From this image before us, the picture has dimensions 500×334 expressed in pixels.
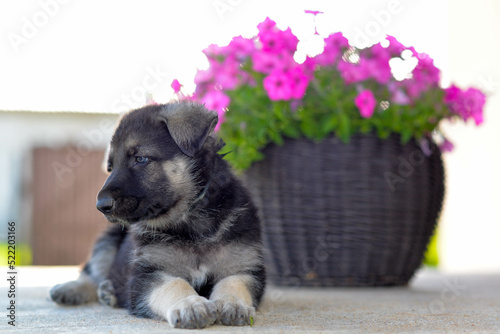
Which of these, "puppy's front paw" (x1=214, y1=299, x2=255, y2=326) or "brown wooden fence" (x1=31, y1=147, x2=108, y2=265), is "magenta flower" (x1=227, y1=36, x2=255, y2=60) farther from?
"brown wooden fence" (x1=31, y1=147, x2=108, y2=265)

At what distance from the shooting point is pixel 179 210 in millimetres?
2559

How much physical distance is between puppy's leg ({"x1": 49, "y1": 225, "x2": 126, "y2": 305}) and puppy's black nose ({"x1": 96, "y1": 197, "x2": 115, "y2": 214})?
963mm

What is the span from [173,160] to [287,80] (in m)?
1.14

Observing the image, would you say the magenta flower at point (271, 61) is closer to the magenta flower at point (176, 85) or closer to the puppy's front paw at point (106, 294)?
the magenta flower at point (176, 85)

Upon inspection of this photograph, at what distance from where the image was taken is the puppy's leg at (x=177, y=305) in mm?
1973

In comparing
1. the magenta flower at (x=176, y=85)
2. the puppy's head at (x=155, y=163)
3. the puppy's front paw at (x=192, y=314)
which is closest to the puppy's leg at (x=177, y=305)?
the puppy's front paw at (x=192, y=314)

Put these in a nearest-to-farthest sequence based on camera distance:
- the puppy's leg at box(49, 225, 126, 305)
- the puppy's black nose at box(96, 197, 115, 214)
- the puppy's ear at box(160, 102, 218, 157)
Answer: the puppy's black nose at box(96, 197, 115, 214) → the puppy's ear at box(160, 102, 218, 157) → the puppy's leg at box(49, 225, 126, 305)

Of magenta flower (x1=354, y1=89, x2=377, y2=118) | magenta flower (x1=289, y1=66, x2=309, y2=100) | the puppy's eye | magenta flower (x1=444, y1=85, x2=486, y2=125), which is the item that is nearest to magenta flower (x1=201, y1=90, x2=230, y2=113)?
magenta flower (x1=289, y1=66, x2=309, y2=100)

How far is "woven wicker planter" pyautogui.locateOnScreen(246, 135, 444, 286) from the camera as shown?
11.9ft

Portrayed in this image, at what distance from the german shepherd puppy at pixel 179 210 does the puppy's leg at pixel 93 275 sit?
547 mm

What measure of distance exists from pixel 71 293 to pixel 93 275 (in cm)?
32

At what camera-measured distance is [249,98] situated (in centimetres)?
357

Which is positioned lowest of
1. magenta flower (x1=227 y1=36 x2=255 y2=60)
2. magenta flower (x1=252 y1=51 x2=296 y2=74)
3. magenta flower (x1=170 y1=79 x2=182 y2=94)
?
magenta flower (x1=170 y1=79 x2=182 y2=94)

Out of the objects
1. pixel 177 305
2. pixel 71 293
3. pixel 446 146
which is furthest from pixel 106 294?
pixel 446 146
